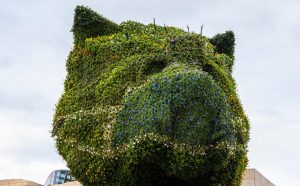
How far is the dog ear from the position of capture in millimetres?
10523

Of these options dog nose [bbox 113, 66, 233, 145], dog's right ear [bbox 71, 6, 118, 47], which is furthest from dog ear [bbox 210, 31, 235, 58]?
dog nose [bbox 113, 66, 233, 145]

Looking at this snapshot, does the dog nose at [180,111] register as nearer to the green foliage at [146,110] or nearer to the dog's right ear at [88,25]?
the green foliage at [146,110]

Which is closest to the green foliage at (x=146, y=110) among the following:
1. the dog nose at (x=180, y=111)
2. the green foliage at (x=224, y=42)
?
the dog nose at (x=180, y=111)

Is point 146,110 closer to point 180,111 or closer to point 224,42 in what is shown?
point 180,111

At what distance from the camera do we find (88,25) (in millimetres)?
9578

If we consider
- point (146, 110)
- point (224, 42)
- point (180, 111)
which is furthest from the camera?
point (224, 42)

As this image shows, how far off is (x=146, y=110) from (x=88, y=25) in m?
2.49

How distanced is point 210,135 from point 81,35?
3210mm

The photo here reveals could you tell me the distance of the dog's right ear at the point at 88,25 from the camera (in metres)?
9.56

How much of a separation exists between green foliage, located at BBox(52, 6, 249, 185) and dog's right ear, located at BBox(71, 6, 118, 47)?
2 cm

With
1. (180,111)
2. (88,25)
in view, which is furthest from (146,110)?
(88,25)

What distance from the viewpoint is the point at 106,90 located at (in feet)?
28.2

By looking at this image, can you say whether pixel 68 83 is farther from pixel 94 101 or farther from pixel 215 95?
pixel 215 95

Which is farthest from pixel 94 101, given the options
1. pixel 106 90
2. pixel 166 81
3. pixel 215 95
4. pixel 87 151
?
pixel 215 95
